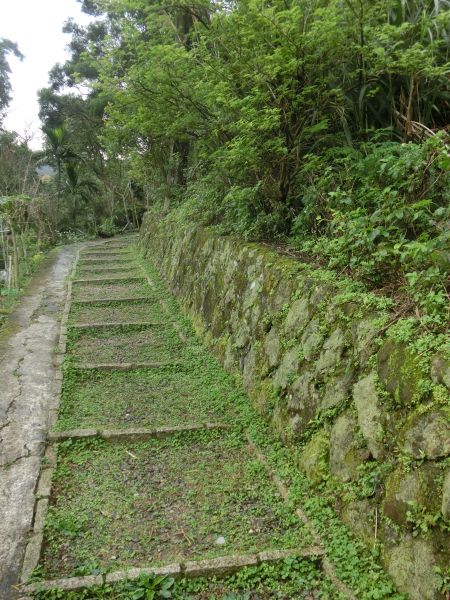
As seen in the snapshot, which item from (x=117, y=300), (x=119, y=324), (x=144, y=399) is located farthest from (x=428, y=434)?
(x=117, y=300)

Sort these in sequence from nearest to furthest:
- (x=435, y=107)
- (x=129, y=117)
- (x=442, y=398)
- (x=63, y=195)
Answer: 1. (x=442, y=398)
2. (x=435, y=107)
3. (x=129, y=117)
4. (x=63, y=195)

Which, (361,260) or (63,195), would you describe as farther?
(63,195)

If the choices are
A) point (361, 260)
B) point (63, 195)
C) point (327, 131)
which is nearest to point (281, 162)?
point (327, 131)

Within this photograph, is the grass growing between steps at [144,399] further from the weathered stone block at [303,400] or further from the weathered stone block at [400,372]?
the weathered stone block at [400,372]

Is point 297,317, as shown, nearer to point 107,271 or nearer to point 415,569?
point 415,569

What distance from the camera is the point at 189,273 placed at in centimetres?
743

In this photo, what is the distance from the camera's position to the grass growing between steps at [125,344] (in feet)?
18.0

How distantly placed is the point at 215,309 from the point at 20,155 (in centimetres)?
1476

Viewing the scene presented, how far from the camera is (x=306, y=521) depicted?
2.74 metres

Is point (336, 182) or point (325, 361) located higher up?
point (336, 182)

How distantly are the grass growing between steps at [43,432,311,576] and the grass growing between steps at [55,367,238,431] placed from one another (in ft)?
1.06

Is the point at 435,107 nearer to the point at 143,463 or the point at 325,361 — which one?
the point at 325,361

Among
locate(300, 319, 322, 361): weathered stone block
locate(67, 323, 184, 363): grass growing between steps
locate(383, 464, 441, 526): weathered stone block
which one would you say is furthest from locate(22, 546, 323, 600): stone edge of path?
locate(67, 323, 184, 363): grass growing between steps

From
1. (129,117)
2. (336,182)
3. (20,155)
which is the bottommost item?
(336,182)
